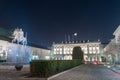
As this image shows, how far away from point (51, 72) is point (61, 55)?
10695 centimetres

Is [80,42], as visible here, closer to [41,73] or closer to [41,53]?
[41,53]

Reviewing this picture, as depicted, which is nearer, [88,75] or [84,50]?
[88,75]

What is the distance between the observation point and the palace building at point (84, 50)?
118 m

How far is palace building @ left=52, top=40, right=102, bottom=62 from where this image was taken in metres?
118

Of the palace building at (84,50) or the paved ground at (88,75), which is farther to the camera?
the palace building at (84,50)

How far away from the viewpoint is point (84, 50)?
122000 millimetres

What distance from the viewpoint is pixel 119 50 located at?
140 feet

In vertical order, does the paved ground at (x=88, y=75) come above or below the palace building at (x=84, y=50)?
below

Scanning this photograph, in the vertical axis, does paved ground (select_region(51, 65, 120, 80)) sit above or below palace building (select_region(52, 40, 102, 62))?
below

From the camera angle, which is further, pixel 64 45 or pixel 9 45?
pixel 64 45

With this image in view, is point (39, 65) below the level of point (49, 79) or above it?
above

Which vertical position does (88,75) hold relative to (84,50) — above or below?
below

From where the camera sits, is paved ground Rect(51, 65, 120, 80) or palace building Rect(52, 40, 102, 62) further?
palace building Rect(52, 40, 102, 62)

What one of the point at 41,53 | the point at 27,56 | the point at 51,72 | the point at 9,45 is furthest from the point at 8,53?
the point at 51,72
